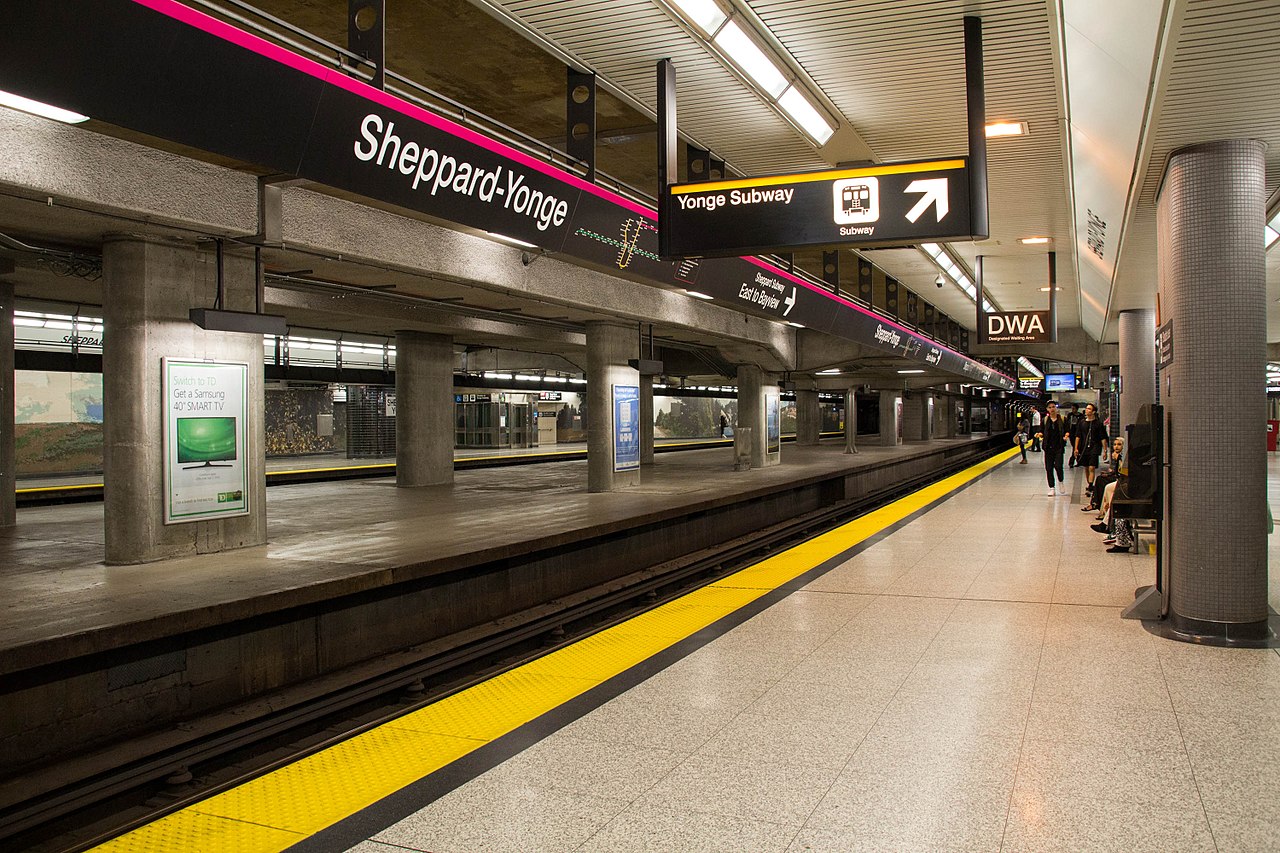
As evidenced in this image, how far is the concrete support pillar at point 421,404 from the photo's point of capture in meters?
14.5

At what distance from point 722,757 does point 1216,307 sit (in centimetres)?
401

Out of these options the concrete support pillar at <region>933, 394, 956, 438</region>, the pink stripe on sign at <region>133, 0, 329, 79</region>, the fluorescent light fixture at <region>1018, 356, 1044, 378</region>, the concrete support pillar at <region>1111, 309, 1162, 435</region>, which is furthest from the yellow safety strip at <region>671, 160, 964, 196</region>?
the concrete support pillar at <region>933, 394, 956, 438</region>

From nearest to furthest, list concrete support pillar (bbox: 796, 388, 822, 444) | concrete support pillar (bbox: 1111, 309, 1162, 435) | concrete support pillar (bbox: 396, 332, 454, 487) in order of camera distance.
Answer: concrete support pillar (bbox: 1111, 309, 1162, 435) → concrete support pillar (bbox: 396, 332, 454, 487) → concrete support pillar (bbox: 796, 388, 822, 444)

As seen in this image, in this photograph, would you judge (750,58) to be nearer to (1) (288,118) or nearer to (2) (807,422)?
(1) (288,118)

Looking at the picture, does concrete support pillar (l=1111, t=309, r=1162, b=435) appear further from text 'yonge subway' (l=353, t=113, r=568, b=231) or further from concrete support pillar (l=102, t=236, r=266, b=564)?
concrete support pillar (l=102, t=236, r=266, b=564)

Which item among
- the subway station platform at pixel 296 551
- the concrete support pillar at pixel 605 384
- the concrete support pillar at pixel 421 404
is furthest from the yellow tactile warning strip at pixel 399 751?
the concrete support pillar at pixel 421 404

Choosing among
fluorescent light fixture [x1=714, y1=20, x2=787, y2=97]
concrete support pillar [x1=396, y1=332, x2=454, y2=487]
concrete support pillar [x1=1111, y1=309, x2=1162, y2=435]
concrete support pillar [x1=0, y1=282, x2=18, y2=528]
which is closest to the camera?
fluorescent light fixture [x1=714, y1=20, x2=787, y2=97]

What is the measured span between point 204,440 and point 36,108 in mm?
2967

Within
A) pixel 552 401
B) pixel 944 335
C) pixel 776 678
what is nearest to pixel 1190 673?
pixel 776 678

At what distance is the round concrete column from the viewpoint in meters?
12.1

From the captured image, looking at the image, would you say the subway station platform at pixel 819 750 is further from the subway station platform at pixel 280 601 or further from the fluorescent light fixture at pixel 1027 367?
the fluorescent light fixture at pixel 1027 367

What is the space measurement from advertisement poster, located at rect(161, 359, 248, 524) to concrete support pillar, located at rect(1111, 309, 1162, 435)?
426 inches

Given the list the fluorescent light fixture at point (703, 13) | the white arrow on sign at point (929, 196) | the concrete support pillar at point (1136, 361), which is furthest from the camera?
the concrete support pillar at point (1136, 361)

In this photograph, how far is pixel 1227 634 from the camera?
505 cm
